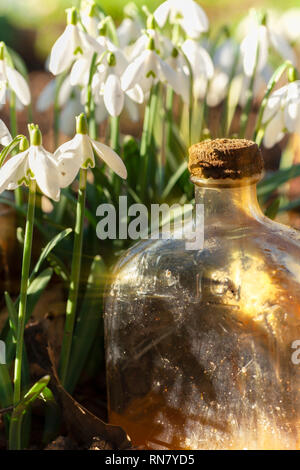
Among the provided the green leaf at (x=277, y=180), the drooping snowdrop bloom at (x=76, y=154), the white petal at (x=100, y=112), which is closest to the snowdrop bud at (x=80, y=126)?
the drooping snowdrop bloom at (x=76, y=154)

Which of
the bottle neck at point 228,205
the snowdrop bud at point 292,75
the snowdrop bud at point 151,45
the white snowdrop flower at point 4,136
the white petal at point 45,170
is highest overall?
the snowdrop bud at point 151,45

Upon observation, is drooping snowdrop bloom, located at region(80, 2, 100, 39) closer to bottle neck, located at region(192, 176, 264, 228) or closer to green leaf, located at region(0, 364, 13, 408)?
bottle neck, located at region(192, 176, 264, 228)

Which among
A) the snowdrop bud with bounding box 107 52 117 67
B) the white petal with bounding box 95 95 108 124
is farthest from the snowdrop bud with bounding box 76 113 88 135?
the white petal with bounding box 95 95 108 124

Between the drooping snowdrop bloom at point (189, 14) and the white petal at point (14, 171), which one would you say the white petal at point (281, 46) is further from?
the white petal at point (14, 171)

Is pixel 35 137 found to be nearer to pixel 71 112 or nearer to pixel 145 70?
pixel 145 70
